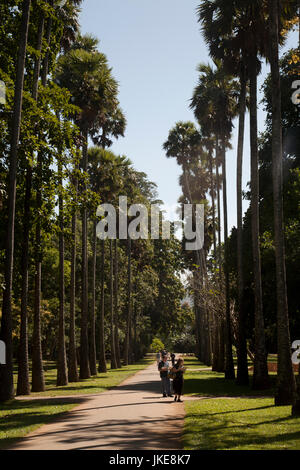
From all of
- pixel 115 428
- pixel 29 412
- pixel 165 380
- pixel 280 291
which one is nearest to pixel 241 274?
pixel 165 380

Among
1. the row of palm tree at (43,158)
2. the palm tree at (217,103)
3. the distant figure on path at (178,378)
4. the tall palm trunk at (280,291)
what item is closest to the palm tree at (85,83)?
the row of palm tree at (43,158)

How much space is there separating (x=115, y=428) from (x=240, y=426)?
2.83m

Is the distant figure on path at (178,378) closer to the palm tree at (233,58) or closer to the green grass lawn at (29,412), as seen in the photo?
the green grass lawn at (29,412)

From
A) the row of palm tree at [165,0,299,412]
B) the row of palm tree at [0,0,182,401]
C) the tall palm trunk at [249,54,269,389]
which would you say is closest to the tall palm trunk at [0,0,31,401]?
the row of palm tree at [0,0,182,401]

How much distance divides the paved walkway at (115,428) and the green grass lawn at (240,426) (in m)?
0.37

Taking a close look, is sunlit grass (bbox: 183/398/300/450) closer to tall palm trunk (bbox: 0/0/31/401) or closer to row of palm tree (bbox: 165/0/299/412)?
row of palm tree (bbox: 165/0/299/412)

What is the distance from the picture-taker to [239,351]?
83.9 feet

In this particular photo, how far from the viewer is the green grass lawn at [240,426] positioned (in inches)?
367

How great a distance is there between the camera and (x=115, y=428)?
11.4m

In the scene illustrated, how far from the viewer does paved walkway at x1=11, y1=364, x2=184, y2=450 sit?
9.39 metres

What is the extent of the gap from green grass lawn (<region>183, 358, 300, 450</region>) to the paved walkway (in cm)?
37

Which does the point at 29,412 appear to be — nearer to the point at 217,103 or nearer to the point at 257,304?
the point at 257,304
